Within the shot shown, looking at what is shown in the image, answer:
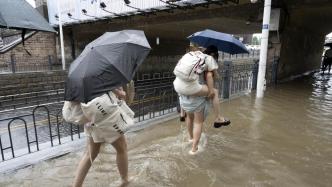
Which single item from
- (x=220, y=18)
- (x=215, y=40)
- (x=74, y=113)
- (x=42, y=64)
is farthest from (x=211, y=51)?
(x=42, y=64)

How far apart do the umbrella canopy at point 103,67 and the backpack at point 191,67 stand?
102cm

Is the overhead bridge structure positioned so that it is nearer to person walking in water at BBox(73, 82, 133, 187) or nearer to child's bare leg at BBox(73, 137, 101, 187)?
person walking in water at BBox(73, 82, 133, 187)

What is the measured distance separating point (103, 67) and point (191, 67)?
4.92 feet

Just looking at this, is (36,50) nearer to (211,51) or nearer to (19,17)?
(19,17)

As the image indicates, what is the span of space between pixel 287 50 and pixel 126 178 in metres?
10.8

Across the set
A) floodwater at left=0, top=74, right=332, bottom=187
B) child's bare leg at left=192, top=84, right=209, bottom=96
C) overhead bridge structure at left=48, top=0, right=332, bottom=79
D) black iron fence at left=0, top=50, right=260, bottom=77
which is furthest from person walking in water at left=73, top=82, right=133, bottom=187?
black iron fence at left=0, top=50, right=260, bottom=77

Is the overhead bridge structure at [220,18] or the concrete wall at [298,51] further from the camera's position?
the concrete wall at [298,51]

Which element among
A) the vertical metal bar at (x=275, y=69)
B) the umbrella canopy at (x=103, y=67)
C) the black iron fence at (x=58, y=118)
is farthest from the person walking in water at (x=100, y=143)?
the vertical metal bar at (x=275, y=69)

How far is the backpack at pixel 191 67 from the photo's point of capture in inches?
143

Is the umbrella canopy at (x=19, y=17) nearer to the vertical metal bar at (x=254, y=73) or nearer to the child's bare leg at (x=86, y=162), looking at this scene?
the child's bare leg at (x=86, y=162)

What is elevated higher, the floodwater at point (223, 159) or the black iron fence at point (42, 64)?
the black iron fence at point (42, 64)

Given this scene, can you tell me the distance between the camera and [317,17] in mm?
11984

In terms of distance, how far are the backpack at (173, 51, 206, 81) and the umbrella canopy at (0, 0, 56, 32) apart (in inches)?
87.9

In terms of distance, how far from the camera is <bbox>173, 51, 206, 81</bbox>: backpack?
3641mm
